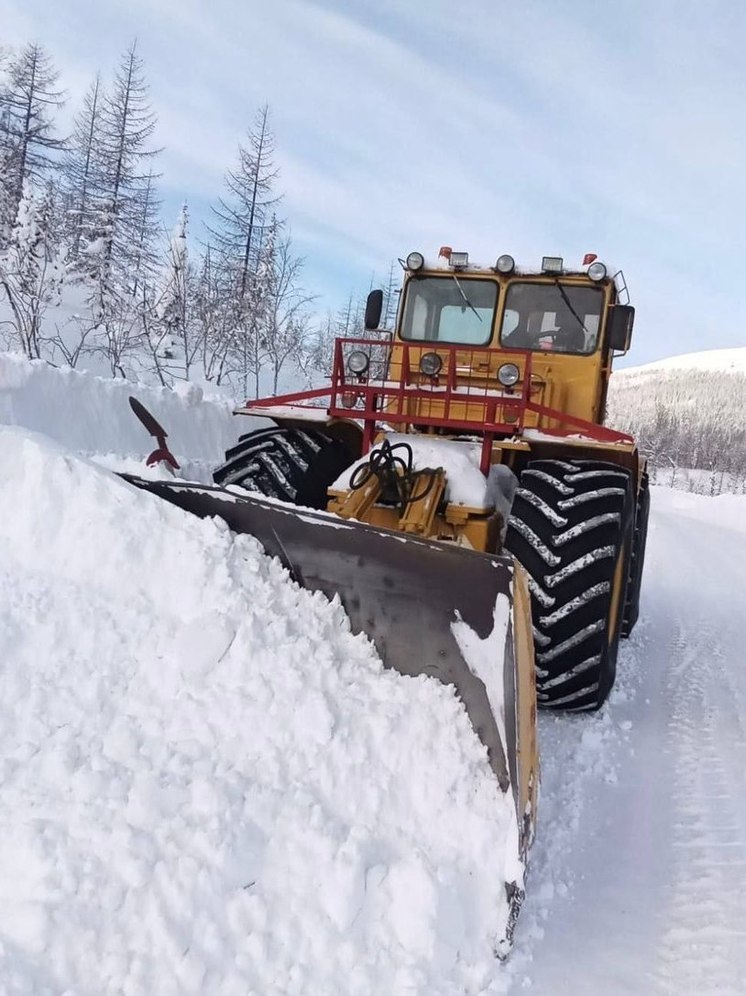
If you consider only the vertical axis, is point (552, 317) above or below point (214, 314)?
below

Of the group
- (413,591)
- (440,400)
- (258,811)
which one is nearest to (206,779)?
(258,811)

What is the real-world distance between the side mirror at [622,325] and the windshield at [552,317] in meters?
0.19

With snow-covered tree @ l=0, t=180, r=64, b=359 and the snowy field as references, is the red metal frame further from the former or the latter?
snow-covered tree @ l=0, t=180, r=64, b=359

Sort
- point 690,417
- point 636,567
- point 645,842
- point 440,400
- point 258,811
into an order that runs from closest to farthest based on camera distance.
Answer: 1. point 258,811
2. point 645,842
3. point 440,400
4. point 636,567
5. point 690,417

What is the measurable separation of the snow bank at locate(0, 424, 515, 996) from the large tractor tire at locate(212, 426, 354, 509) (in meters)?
1.95

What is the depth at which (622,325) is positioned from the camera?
533 centimetres

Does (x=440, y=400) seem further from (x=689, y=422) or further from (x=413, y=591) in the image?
(x=689, y=422)

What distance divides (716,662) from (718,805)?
8.81 ft

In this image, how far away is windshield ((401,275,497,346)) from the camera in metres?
5.88

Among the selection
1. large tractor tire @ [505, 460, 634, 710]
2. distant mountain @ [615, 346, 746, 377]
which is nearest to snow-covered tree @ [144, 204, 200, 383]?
large tractor tire @ [505, 460, 634, 710]

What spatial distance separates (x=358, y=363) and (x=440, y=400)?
639mm

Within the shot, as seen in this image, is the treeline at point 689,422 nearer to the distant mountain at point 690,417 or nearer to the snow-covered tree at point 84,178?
the distant mountain at point 690,417

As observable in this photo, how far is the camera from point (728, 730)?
4.58 metres

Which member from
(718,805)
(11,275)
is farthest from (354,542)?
(11,275)
